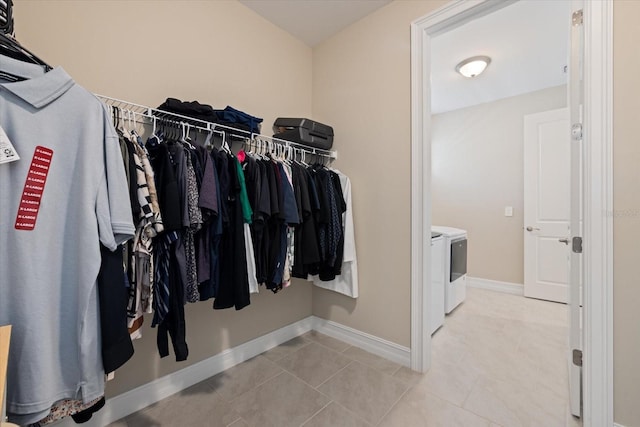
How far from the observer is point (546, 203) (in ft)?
10.9

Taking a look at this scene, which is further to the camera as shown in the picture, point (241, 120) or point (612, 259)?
point (241, 120)

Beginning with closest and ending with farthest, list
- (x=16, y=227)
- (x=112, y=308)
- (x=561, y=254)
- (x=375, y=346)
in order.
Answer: (x=16, y=227) → (x=112, y=308) → (x=375, y=346) → (x=561, y=254)

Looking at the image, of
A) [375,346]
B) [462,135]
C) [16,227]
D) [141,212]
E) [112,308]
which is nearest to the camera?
[16,227]

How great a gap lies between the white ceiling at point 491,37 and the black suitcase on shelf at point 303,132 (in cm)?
86

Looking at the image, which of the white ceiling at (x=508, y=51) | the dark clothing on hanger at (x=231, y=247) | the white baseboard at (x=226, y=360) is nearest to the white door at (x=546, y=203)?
the white ceiling at (x=508, y=51)

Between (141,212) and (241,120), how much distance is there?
904 mm

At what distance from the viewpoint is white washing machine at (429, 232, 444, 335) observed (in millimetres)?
2365

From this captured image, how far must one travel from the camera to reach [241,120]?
5.72 ft

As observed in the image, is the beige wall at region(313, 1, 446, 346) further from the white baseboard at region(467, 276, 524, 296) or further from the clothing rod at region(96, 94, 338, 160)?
the white baseboard at region(467, 276, 524, 296)

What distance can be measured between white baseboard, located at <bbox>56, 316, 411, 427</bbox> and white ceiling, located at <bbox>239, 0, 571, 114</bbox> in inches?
101

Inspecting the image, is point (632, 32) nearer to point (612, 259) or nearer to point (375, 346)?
point (612, 259)

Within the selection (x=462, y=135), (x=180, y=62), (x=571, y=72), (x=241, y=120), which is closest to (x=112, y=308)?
(x=241, y=120)

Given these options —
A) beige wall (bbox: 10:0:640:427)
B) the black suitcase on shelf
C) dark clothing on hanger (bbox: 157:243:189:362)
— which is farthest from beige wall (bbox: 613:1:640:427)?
dark clothing on hanger (bbox: 157:243:189:362)

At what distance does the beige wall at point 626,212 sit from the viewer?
1225mm
